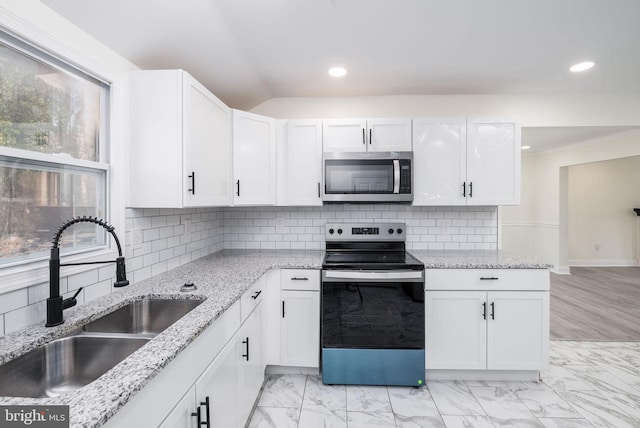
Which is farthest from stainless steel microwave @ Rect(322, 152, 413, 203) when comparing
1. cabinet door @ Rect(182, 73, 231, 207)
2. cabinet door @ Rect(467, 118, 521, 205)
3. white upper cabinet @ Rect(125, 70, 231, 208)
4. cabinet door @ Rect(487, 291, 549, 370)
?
white upper cabinet @ Rect(125, 70, 231, 208)

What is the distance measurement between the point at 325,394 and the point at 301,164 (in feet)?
5.81

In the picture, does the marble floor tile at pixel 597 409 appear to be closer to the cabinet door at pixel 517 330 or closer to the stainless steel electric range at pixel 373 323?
the cabinet door at pixel 517 330

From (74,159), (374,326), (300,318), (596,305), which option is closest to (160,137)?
(74,159)

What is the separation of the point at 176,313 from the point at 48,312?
1.69 feet

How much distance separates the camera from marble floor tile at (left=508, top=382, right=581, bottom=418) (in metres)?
1.99

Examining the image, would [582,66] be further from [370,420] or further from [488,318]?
[370,420]

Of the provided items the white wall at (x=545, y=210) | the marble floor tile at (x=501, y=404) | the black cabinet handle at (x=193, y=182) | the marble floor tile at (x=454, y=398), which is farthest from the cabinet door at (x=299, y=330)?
the white wall at (x=545, y=210)

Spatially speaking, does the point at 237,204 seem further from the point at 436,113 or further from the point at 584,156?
the point at 584,156

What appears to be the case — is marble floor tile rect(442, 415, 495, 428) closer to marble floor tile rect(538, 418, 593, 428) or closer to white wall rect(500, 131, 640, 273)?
marble floor tile rect(538, 418, 593, 428)

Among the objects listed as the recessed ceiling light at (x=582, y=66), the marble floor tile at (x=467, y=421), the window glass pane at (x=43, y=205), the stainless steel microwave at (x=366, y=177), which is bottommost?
the marble floor tile at (x=467, y=421)

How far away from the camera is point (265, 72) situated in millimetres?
2473

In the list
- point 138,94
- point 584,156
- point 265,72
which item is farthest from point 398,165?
point 584,156

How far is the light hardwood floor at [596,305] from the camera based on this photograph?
3182mm

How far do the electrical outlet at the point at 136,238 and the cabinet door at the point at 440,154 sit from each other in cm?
205
